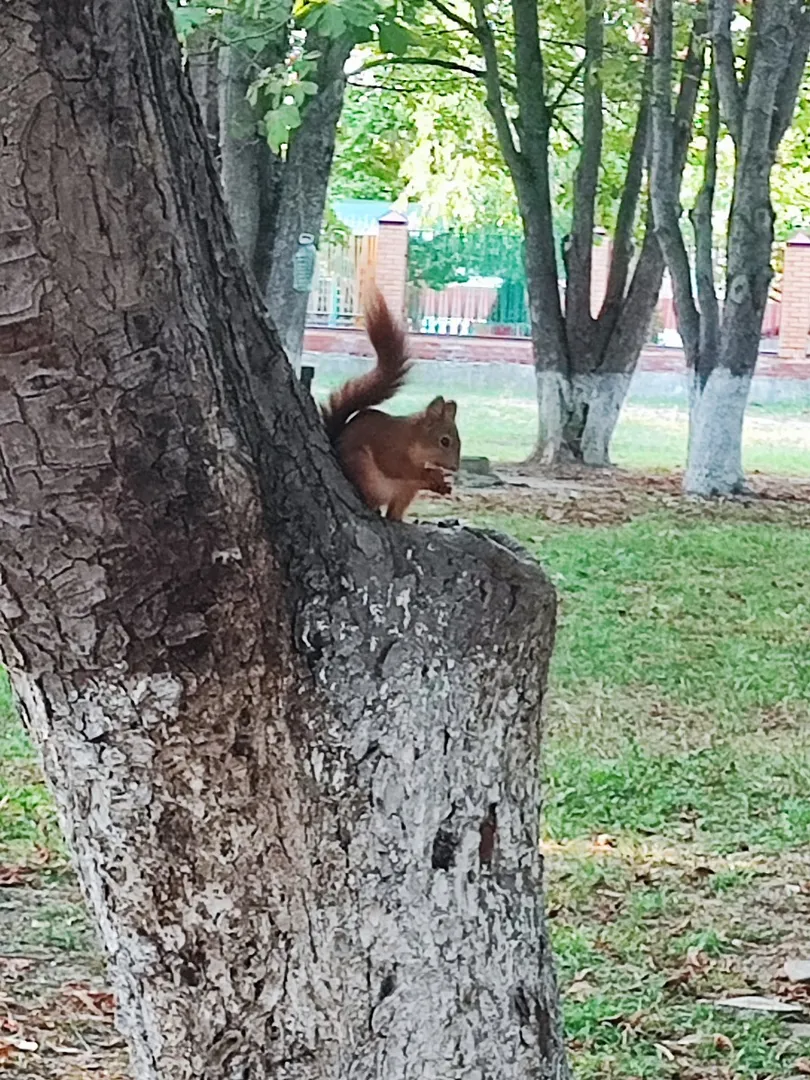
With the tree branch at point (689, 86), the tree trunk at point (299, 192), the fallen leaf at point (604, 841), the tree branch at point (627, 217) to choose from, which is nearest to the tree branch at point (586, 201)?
the tree branch at point (627, 217)

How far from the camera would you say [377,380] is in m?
2.89

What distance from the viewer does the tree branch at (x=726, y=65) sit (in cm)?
1220

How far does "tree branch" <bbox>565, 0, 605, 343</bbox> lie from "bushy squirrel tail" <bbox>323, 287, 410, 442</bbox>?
11.2 meters

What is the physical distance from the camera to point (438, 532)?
232 cm

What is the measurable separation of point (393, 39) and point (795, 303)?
19.6 meters

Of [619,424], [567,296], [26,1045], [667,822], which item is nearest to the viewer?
[26,1045]

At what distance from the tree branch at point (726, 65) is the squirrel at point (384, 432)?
9746mm

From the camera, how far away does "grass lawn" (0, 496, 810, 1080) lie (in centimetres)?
360

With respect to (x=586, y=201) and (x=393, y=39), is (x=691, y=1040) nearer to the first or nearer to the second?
(x=393, y=39)

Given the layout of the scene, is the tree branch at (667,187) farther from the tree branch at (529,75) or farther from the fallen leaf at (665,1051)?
the fallen leaf at (665,1051)

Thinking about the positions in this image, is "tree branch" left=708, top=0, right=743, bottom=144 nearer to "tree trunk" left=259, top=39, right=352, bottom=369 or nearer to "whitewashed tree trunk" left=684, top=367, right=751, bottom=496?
"whitewashed tree trunk" left=684, top=367, right=751, bottom=496

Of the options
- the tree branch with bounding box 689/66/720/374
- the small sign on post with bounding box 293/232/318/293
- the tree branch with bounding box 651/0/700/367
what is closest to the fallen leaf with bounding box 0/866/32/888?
the small sign on post with bounding box 293/232/318/293

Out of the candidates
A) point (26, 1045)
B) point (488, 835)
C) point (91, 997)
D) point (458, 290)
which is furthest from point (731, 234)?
point (458, 290)

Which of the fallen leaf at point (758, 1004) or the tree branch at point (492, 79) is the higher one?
the tree branch at point (492, 79)
